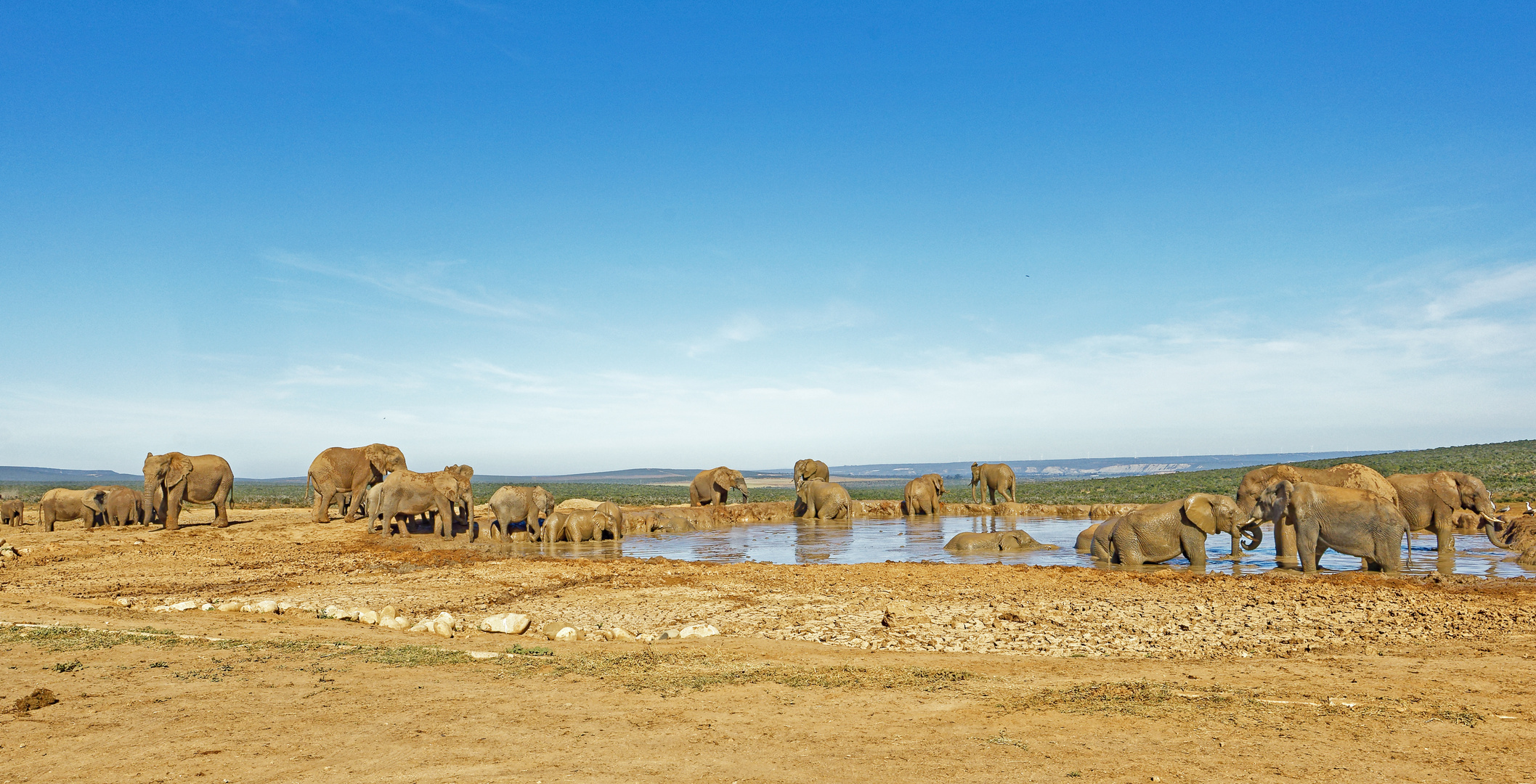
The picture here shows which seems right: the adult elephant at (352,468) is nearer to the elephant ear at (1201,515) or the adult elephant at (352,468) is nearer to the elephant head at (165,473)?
the elephant head at (165,473)

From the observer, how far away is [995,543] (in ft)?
72.7

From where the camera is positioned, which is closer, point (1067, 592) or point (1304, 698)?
point (1304, 698)

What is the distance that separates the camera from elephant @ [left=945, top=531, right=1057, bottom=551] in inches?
869

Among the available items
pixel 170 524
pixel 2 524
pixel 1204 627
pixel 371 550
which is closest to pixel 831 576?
pixel 1204 627

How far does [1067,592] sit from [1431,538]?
A: 1638 cm

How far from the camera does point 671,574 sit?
55.5 feet

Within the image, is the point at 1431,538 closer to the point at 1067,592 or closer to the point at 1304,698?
the point at 1067,592

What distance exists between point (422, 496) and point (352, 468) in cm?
668

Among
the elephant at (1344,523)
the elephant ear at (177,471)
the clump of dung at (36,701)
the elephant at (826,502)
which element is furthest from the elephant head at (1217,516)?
the elephant ear at (177,471)

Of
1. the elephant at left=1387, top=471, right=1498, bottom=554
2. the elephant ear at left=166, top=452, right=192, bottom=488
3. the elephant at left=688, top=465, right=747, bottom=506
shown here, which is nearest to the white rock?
the elephant at left=1387, top=471, right=1498, bottom=554

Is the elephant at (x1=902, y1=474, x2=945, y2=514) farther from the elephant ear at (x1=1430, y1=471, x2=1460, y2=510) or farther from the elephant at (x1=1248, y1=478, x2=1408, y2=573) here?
the elephant at (x1=1248, y1=478, x2=1408, y2=573)

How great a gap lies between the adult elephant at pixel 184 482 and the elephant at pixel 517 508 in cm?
923

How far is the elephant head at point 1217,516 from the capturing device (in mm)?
17484

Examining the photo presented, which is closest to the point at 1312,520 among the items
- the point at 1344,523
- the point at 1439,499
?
the point at 1344,523
